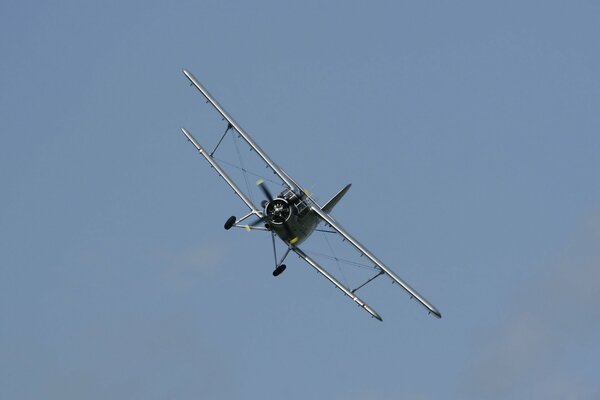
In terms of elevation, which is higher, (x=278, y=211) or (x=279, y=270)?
(x=278, y=211)

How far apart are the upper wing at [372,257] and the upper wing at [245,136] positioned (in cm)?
168

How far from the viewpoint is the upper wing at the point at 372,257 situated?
10056cm

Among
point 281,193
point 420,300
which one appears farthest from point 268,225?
point 420,300

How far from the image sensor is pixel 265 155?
105 meters

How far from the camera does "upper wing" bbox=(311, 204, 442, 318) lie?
10056cm

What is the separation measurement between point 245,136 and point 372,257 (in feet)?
29.6

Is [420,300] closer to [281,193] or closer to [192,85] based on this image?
[281,193]

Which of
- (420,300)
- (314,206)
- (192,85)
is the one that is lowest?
(420,300)

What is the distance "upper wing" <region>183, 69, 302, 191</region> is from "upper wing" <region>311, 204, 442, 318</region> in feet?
5.52

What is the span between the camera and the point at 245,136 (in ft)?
346

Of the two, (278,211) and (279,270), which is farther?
(279,270)

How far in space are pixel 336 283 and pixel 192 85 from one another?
1222 cm

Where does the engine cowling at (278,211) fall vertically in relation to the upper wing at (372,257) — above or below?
above

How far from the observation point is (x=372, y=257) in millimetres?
102062
